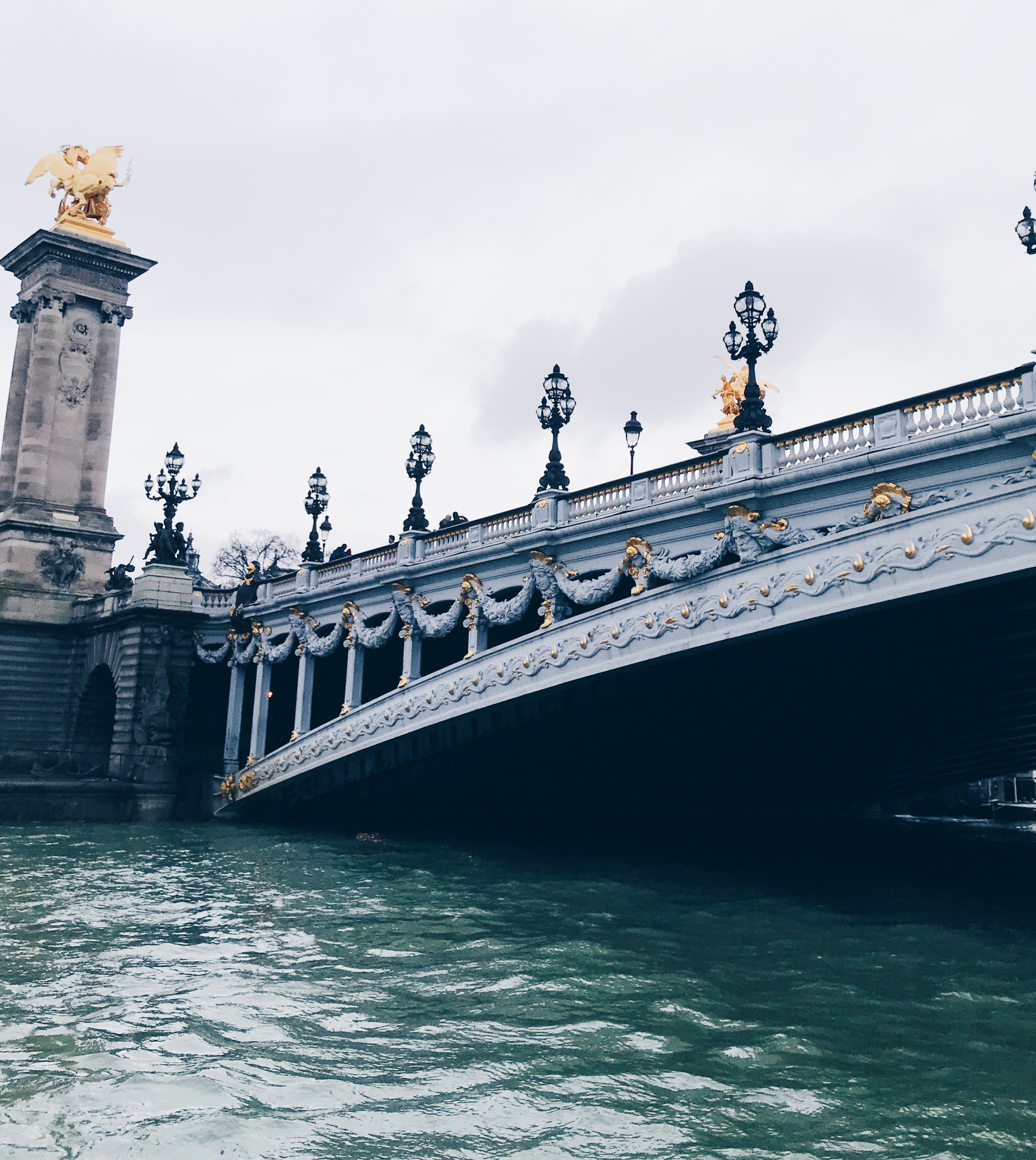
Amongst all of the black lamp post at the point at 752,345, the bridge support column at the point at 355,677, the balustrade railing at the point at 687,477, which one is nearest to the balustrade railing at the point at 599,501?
the balustrade railing at the point at 687,477

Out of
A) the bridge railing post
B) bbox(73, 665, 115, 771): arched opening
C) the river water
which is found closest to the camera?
the river water

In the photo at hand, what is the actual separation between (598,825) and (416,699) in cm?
828

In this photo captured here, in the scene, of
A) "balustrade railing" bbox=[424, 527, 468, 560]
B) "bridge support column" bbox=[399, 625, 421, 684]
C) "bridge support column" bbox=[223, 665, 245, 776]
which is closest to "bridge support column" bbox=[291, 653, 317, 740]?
"bridge support column" bbox=[223, 665, 245, 776]

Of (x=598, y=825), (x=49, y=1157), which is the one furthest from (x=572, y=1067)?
(x=598, y=825)

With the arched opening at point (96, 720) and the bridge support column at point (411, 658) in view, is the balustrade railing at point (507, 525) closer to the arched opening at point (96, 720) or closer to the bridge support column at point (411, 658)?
the bridge support column at point (411, 658)

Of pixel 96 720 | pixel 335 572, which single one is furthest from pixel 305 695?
pixel 96 720

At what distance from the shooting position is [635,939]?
46.5ft

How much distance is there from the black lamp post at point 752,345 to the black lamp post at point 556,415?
4905 millimetres

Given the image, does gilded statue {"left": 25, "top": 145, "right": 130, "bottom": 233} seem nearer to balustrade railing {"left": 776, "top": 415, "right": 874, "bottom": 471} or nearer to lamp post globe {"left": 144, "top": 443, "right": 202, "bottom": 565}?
lamp post globe {"left": 144, "top": 443, "right": 202, "bottom": 565}

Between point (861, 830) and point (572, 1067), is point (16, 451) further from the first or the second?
point (572, 1067)

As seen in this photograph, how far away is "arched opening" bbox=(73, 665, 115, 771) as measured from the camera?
127 feet

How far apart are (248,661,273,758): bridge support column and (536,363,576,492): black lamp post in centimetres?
1398

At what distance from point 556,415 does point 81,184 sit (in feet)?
92.7

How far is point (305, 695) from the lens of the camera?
1261 inches
